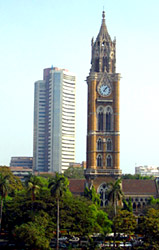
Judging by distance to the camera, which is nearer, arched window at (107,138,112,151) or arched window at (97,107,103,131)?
arched window at (107,138,112,151)

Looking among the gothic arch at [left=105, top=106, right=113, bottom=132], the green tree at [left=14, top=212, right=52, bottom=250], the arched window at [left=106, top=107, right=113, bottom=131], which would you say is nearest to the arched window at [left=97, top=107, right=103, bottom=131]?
the gothic arch at [left=105, top=106, right=113, bottom=132]

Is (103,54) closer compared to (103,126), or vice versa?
(103,126)

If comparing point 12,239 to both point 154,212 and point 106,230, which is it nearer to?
point 106,230

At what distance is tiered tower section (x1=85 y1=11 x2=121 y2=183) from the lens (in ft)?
383

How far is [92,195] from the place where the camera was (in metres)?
112

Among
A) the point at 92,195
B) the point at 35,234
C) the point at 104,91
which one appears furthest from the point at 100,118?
the point at 35,234

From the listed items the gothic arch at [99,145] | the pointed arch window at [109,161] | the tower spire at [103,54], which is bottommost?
the pointed arch window at [109,161]

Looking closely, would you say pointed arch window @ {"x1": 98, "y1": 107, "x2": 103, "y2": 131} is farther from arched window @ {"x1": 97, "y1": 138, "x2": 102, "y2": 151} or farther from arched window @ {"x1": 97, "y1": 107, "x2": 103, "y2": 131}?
arched window @ {"x1": 97, "y1": 138, "x2": 102, "y2": 151}

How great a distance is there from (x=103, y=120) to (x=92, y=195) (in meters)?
16.4

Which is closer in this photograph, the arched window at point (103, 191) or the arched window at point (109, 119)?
the arched window at point (103, 191)

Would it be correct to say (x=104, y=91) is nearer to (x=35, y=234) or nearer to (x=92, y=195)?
(x=92, y=195)

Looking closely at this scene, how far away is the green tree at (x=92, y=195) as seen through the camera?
368ft

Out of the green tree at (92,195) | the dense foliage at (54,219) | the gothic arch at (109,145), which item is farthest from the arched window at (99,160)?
the dense foliage at (54,219)

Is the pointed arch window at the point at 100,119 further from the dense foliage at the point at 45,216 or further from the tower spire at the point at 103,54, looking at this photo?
the dense foliage at the point at 45,216
